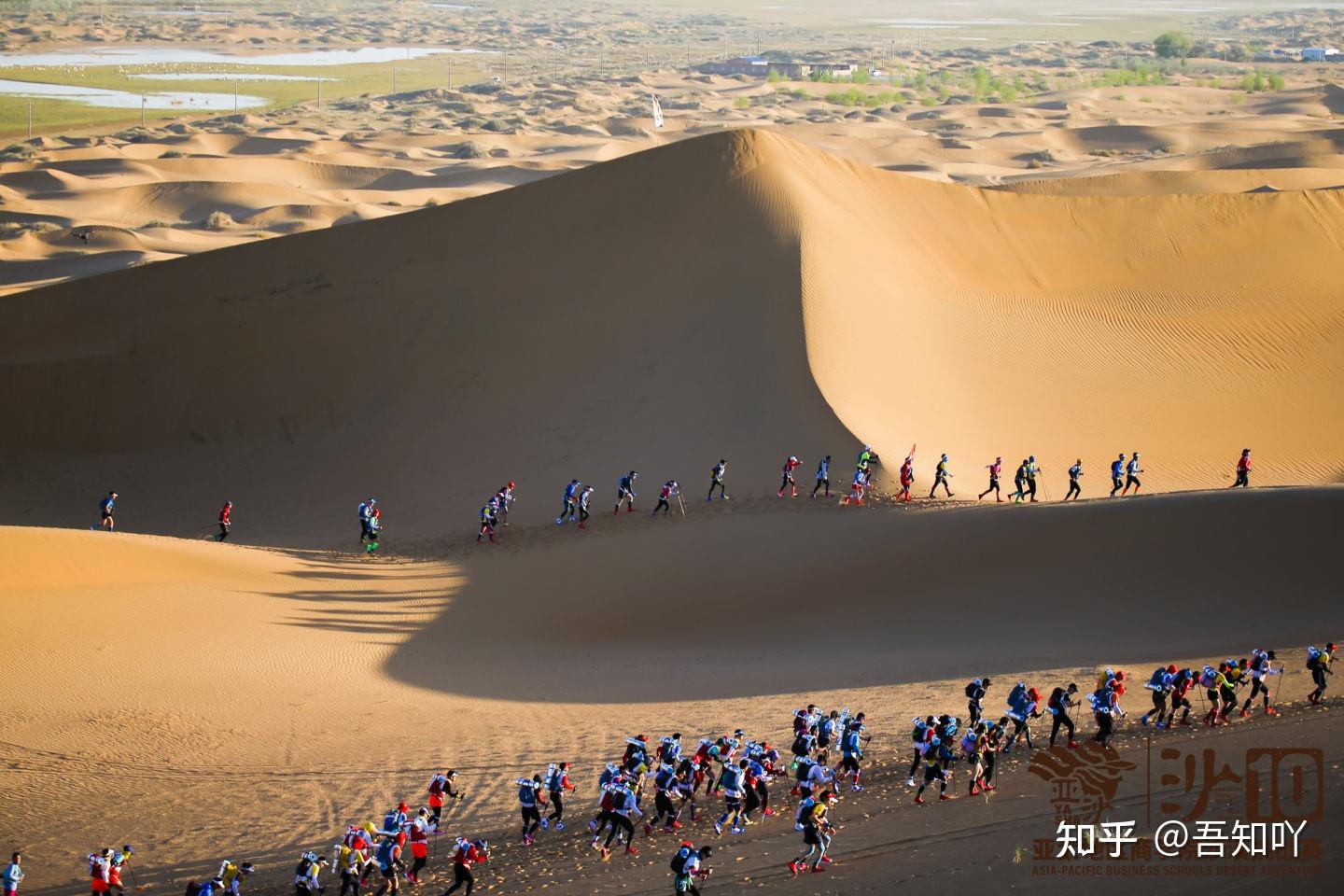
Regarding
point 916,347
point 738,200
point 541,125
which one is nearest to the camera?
point 916,347

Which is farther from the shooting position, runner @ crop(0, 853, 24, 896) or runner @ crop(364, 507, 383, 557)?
runner @ crop(364, 507, 383, 557)

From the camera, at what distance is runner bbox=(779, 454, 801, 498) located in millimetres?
23297

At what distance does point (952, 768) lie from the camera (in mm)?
15180

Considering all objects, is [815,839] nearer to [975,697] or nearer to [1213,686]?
[975,697]

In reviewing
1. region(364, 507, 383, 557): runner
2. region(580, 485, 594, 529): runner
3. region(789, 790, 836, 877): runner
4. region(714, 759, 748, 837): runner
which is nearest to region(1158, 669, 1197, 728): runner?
region(789, 790, 836, 877): runner

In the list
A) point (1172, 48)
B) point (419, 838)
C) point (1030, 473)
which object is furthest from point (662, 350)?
point (1172, 48)

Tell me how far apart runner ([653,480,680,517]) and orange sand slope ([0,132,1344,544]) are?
52.4 inches

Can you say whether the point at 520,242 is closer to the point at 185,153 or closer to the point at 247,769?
the point at 247,769

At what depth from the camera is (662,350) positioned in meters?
28.6

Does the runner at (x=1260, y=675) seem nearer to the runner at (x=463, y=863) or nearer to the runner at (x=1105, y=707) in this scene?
the runner at (x=1105, y=707)

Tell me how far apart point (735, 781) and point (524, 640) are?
21.2 ft

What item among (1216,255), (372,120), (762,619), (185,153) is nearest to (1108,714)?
(762,619)

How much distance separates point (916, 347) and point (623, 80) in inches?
4070

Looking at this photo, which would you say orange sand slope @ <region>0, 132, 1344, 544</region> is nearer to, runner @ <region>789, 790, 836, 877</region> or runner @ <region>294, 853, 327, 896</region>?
runner @ <region>789, 790, 836, 877</region>
